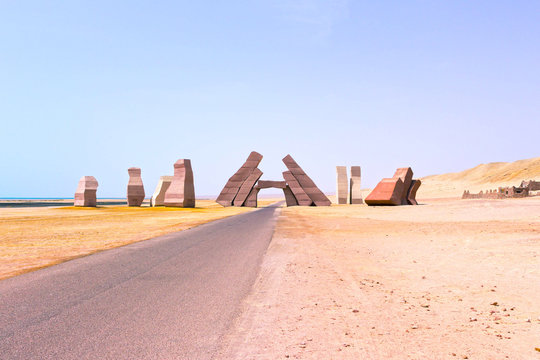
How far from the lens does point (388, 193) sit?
39.6 metres

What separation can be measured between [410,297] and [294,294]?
170 centimetres

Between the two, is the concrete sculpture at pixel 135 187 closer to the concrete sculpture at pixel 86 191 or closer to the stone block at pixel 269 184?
the concrete sculpture at pixel 86 191

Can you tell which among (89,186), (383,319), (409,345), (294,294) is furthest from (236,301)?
(89,186)

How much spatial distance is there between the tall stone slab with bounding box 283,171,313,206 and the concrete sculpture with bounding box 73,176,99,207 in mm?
22449

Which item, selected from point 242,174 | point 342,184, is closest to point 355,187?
point 342,184

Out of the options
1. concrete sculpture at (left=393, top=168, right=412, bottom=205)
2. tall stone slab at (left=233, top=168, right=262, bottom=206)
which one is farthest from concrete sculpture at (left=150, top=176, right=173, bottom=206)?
concrete sculpture at (left=393, top=168, right=412, bottom=205)

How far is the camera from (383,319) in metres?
4.94

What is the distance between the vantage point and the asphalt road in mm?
3918

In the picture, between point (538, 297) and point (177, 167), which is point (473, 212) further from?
point (177, 167)

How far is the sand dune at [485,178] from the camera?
72.7 meters

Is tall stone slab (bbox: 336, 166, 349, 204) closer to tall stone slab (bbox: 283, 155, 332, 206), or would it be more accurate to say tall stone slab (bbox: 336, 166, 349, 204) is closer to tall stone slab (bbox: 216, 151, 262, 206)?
tall stone slab (bbox: 283, 155, 332, 206)

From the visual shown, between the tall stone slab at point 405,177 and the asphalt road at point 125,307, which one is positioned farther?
the tall stone slab at point 405,177

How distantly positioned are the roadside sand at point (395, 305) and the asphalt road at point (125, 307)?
42 cm

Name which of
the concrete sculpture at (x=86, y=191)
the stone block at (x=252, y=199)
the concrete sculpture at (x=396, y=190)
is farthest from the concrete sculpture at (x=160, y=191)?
the concrete sculpture at (x=396, y=190)
